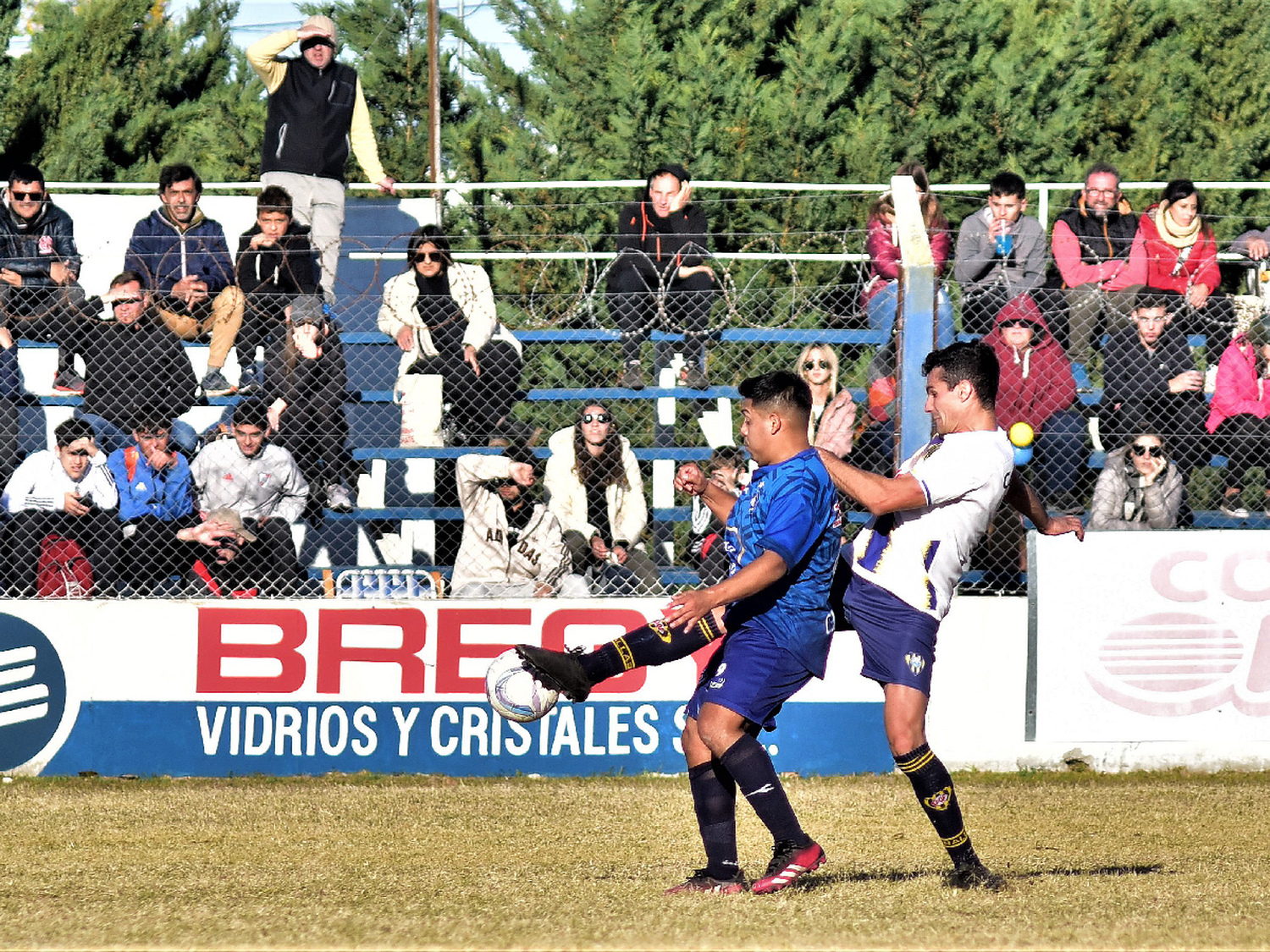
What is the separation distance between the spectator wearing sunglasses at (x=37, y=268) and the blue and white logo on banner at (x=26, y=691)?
174cm

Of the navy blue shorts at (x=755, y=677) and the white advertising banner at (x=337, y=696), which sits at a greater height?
the navy blue shorts at (x=755, y=677)

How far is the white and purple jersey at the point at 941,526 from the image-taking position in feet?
18.3

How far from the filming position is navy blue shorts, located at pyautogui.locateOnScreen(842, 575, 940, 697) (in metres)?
5.62

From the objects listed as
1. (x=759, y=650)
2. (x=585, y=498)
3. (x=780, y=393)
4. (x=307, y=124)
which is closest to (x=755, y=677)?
(x=759, y=650)

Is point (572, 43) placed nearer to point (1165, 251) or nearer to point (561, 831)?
point (1165, 251)

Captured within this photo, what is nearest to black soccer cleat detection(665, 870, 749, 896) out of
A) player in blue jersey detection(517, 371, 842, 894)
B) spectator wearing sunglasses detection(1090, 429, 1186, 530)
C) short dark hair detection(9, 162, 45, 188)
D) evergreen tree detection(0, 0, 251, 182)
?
player in blue jersey detection(517, 371, 842, 894)

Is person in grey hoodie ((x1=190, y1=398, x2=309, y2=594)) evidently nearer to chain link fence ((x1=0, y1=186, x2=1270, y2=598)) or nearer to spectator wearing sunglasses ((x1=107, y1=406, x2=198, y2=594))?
chain link fence ((x1=0, y1=186, x2=1270, y2=598))

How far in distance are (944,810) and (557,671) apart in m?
1.49

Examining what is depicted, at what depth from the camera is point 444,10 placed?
20281mm


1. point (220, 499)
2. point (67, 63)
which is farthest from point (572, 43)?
point (220, 499)

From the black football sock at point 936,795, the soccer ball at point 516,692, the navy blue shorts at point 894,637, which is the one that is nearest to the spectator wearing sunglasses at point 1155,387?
the navy blue shorts at point 894,637

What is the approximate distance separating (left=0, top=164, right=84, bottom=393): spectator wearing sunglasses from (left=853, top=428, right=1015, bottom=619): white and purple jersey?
6197 millimetres

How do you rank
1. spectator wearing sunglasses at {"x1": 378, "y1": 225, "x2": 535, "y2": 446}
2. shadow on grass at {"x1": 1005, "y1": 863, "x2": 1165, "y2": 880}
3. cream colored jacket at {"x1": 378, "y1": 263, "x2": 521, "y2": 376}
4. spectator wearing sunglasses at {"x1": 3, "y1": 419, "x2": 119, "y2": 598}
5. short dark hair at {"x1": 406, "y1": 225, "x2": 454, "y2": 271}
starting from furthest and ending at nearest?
short dark hair at {"x1": 406, "y1": 225, "x2": 454, "y2": 271} → cream colored jacket at {"x1": 378, "y1": 263, "x2": 521, "y2": 376} → spectator wearing sunglasses at {"x1": 378, "y1": 225, "x2": 535, "y2": 446} → spectator wearing sunglasses at {"x1": 3, "y1": 419, "x2": 119, "y2": 598} → shadow on grass at {"x1": 1005, "y1": 863, "x2": 1165, "y2": 880}

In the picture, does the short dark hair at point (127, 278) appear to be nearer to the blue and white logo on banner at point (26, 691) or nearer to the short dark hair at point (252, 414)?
the short dark hair at point (252, 414)
